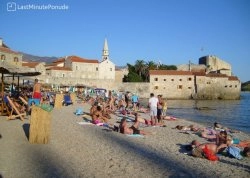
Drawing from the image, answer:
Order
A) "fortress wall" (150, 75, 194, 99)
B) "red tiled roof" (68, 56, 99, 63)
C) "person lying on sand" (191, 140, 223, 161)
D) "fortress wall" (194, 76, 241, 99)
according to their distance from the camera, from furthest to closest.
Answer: "red tiled roof" (68, 56, 99, 63) → "fortress wall" (194, 76, 241, 99) → "fortress wall" (150, 75, 194, 99) → "person lying on sand" (191, 140, 223, 161)

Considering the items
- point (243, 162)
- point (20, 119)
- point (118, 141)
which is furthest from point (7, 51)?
point (243, 162)

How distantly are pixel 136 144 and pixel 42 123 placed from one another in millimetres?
3015

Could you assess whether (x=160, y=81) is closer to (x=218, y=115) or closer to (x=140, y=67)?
(x=140, y=67)

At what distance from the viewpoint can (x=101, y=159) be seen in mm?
7348

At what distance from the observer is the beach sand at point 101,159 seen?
627 cm

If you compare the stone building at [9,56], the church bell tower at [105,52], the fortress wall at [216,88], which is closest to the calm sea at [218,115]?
the fortress wall at [216,88]

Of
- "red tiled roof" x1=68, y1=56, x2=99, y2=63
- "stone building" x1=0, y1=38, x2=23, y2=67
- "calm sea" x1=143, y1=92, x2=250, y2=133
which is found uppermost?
"red tiled roof" x1=68, y1=56, x2=99, y2=63

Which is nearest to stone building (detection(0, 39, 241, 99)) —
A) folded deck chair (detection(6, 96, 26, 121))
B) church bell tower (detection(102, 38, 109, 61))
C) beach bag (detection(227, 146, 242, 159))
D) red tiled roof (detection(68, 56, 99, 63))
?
red tiled roof (detection(68, 56, 99, 63))

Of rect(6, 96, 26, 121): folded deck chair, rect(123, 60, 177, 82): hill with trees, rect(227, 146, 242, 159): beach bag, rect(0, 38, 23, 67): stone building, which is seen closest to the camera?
rect(227, 146, 242, 159): beach bag

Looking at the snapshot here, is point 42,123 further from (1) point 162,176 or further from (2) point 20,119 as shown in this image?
(2) point 20,119

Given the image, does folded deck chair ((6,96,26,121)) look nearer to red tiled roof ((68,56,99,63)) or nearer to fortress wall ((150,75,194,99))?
fortress wall ((150,75,194,99))

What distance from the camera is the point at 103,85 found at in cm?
6419

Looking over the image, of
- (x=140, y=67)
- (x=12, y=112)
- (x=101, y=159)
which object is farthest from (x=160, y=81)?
(x=101, y=159)

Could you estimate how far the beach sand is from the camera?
20.6 ft
